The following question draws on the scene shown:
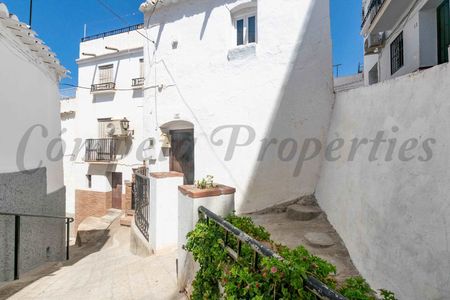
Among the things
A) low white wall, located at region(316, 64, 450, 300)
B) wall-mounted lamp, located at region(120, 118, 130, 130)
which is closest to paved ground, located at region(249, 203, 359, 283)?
low white wall, located at region(316, 64, 450, 300)

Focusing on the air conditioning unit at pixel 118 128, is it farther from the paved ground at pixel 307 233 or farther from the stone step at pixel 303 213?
the stone step at pixel 303 213

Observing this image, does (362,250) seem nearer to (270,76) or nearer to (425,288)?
(425,288)

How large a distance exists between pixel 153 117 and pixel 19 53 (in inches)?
139

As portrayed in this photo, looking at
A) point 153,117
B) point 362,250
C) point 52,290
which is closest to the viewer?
point 362,250

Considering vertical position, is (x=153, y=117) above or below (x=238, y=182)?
above

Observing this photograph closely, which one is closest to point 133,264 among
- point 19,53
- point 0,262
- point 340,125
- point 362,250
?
point 0,262

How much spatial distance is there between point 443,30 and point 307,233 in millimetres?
6882

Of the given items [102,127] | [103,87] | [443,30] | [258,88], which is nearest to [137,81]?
[103,87]

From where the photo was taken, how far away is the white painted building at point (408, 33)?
23.7ft

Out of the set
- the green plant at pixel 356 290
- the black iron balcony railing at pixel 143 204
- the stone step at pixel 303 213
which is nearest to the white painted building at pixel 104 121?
the black iron balcony railing at pixel 143 204

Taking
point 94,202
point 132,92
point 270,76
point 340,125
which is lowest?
point 94,202

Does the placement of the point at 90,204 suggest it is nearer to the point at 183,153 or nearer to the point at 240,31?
the point at 183,153

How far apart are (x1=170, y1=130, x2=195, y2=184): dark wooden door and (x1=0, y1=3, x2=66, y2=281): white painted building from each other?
3534 mm

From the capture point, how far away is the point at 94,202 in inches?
596
